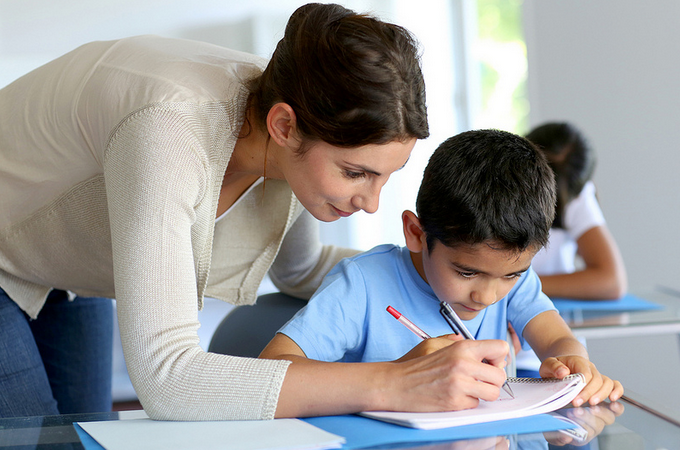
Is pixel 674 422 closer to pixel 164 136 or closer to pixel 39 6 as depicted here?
pixel 164 136

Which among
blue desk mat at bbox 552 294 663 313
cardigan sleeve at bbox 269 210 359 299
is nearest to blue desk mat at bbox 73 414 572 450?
cardigan sleeve at bbox 269 210 359 299

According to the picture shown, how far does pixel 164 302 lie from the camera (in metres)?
0.78

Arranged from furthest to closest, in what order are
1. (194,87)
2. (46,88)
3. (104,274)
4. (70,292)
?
(70,292) < (104,274) < (46,88) < (194,87)

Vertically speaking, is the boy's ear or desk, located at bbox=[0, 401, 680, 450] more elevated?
the boy's ear

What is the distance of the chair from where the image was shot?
1.22m

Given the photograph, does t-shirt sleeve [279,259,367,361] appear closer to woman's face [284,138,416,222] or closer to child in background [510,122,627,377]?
woman's face [284,138,416,222]

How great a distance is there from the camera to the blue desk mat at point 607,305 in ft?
5.73

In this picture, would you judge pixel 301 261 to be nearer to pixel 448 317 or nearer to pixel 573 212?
pixel 448 317

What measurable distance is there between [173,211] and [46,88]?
0.39m

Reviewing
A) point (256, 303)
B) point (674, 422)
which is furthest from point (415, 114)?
point (256, 303)

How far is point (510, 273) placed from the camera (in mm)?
978

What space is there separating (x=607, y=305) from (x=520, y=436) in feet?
4.01

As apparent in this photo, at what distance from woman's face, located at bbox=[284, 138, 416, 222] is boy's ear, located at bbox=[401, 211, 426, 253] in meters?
0.10

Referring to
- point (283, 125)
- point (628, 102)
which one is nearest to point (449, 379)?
point (283, 125)
